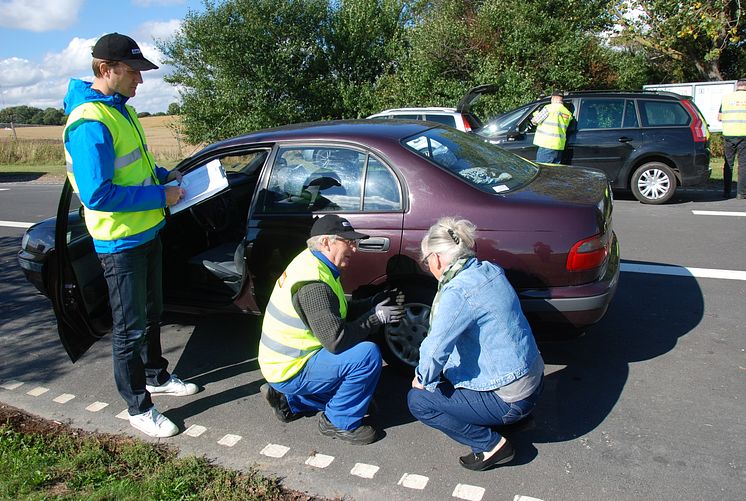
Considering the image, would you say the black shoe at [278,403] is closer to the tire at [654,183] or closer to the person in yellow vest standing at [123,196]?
the person in yellow vest standing at [123,196]

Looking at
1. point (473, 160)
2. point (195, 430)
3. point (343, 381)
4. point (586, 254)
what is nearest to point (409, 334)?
point (343, 381)

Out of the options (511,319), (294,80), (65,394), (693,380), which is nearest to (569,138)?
(693,380)

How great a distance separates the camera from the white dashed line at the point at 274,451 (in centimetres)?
313

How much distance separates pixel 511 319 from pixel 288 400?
1.40 metres

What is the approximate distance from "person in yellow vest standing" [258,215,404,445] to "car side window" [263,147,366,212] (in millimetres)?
773

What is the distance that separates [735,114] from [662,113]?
3.97 ft

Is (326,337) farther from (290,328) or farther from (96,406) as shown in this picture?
(96,406)

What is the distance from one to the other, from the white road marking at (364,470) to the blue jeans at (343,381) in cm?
24

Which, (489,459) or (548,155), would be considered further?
(548,155)

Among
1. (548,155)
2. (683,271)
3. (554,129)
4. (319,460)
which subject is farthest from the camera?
(548,155)

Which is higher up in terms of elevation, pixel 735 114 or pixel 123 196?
pixel 735 114

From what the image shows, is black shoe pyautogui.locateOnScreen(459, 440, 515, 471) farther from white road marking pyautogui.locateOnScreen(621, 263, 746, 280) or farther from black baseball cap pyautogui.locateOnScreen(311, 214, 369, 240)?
white road marking pyautogui.locateOnScreen(621, 263, 746, 280)

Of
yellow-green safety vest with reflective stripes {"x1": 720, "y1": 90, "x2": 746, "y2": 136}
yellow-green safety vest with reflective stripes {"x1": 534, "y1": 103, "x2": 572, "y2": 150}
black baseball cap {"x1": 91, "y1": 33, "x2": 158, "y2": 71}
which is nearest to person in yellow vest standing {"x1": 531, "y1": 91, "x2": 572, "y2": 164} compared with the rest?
yellow-green safety vest with reflective stripes {"x1": 534, "y1": 103, "x2": 572, "y2": 150}

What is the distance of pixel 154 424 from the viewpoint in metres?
3.36
